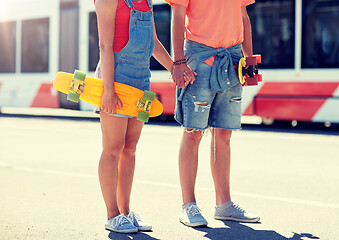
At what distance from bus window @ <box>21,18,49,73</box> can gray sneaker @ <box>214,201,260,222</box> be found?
11.8 m

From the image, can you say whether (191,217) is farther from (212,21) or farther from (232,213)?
(212,21)

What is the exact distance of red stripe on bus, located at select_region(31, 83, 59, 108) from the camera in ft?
48.2

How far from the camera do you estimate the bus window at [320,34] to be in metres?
11.5

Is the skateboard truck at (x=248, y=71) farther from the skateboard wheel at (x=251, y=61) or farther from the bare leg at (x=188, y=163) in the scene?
the bare leg at (x=188, y=163)

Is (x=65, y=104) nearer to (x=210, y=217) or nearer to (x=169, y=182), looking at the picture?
(x=169, y=182)

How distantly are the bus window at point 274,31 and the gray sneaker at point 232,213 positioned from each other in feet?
26.2

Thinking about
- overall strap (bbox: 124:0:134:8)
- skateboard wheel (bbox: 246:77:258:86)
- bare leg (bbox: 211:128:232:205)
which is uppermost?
overall strap (bbox: 124:0:134:8)

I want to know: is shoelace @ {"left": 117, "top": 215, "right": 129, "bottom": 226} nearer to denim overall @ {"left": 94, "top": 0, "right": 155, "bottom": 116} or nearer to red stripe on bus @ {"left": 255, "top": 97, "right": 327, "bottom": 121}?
denim overall @ {"left": 94, "top": 0, "right": 155, "bottom": 116}

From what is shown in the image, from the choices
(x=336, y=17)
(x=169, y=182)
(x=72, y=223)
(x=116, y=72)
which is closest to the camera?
(x=116, y=72)

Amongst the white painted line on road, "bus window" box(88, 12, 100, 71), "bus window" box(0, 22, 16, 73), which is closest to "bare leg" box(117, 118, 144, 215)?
the white painted line on road

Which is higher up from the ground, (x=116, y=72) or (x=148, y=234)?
(x=116, y=72)

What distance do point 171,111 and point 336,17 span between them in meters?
3.75

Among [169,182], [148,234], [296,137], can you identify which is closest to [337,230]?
[148,234]

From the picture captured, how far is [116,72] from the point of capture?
3768mm
